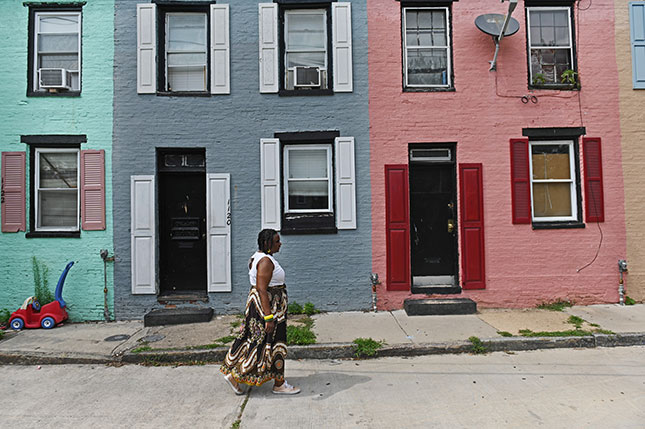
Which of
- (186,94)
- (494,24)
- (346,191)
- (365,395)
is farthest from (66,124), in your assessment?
(494,24)

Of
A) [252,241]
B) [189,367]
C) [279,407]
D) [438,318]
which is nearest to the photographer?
[279,407]

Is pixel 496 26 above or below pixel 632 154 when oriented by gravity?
above

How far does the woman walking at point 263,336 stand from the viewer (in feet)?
14.1

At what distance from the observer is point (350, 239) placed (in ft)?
24.7

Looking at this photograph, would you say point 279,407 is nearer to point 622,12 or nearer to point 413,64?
point 413,64

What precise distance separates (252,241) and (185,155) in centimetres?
208

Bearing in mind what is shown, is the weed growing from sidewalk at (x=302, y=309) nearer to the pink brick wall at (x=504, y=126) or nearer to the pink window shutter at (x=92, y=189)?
the pink brick wall at (x=504, y=126)

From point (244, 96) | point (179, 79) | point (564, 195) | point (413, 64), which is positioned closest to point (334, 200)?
point (244, 96)

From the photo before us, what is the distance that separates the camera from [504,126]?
25.2 ft

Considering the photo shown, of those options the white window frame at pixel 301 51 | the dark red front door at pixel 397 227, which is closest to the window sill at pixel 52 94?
the white window frame at pixel 301 51

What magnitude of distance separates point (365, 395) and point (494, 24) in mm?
6727

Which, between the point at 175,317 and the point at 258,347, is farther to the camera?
the point at 175,317

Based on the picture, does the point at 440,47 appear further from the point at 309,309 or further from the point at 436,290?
the point at 309,309

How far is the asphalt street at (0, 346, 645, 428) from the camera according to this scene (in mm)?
3881
